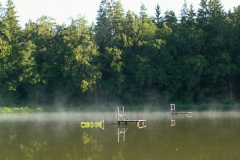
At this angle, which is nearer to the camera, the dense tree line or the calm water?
the calm water

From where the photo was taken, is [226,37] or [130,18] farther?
[130,18]

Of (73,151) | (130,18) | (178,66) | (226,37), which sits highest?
(130,18)

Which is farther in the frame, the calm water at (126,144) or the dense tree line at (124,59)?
the dense tree line at (124,59)

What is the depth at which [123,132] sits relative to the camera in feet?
91.2

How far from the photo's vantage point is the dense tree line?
55500mm

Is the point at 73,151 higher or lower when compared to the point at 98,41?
lower

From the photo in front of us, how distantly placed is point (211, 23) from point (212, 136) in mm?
36312

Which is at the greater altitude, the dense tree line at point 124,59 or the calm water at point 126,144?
the dense tree line at point 124,59

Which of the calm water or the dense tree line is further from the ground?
the dense tree line

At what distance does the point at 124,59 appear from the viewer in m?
58.3

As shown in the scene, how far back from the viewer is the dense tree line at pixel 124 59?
55500 millimetres

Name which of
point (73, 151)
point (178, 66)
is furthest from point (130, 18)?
point (73, 151)

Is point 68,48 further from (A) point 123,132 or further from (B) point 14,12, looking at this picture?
(A) point 123,132

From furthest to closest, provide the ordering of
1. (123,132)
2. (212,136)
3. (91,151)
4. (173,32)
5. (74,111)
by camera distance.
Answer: (173,32) < (74,111) < (123,132) < (212,136) < (91,151)
